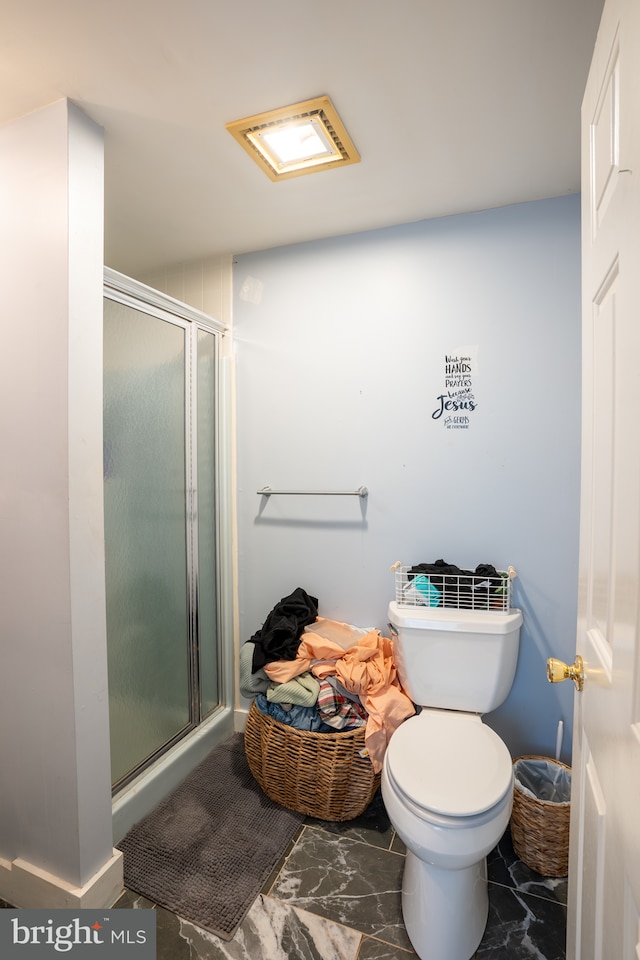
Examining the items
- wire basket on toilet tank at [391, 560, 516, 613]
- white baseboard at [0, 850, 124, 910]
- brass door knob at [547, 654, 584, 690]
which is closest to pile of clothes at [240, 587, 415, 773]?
wire basket on toilet tank at [391, 560, 516, 613]

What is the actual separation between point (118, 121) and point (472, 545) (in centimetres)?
181


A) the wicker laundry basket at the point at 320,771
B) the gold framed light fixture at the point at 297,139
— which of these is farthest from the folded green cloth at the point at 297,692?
the gold framed light fixture at the point at 297,139

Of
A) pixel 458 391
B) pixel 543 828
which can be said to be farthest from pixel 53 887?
pixel 458 391

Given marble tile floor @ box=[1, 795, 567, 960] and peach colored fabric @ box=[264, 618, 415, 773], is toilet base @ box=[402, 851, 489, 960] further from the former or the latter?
peach colored fabric @ box=[264, 618, 415, 773]

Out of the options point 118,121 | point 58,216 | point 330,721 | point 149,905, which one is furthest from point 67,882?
point 118,121

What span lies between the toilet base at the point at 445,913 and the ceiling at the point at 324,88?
79.5 inches

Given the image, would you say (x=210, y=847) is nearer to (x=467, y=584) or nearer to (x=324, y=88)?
(x=467, y=584)

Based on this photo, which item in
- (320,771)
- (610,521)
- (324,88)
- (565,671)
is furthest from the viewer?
(320,771)

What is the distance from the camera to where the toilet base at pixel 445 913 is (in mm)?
1271

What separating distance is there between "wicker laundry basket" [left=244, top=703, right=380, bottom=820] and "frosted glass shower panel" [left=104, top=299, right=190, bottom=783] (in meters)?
0.49

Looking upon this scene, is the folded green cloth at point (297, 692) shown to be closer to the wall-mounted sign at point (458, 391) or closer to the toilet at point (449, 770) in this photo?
the toilet at point (449, 770)

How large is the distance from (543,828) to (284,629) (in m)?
1.06

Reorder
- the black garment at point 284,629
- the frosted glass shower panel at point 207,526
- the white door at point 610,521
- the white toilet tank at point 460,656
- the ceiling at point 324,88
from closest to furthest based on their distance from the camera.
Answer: the white door at point 610,521 → the ceiling at point 324,88 → the white toilet tank at point 460,656 → the black garment at point 284,629 → the frosted glass shower panel at point 207,526

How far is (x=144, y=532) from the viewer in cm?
187
